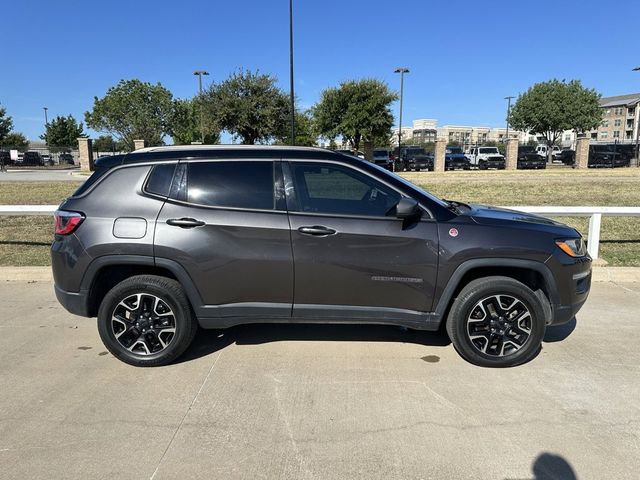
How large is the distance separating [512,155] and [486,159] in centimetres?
214

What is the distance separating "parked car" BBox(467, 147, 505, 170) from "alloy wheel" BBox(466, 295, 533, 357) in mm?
38859

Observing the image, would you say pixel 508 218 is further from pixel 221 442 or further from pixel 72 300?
pixel 72 300

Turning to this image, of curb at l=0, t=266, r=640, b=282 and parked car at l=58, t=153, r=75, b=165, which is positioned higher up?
parked car at l=58, t=153, r=75, b=165

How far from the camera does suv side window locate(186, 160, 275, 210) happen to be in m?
3.96

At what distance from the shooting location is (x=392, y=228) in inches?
152

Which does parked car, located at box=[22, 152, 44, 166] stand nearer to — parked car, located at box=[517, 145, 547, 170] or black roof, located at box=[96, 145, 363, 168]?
parked car, located at box=[517, 145, 547, 170]

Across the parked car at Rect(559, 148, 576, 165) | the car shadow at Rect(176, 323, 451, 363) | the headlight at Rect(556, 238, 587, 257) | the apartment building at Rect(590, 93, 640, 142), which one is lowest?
the car shadow at Rect(176, 323, 451, 363)

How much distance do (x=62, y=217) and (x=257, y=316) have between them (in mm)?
1824

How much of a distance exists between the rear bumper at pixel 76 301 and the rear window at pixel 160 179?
1035mm

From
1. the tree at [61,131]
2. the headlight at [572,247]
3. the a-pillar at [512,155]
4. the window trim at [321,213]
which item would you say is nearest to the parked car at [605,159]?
the a-pillar at [512,155]

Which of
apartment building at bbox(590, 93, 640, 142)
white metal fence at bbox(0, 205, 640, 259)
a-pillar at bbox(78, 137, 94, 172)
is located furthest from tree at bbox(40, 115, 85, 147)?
apartment building at bbox(590, 93, 640, 142)

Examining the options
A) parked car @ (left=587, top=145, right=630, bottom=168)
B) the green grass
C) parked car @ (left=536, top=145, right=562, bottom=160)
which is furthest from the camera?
parked car @ (left=536, top=145, right=562, bottom=160)

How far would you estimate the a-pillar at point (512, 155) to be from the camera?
39.3 m

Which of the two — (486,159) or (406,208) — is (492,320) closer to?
(406,208)
